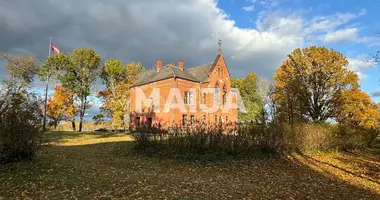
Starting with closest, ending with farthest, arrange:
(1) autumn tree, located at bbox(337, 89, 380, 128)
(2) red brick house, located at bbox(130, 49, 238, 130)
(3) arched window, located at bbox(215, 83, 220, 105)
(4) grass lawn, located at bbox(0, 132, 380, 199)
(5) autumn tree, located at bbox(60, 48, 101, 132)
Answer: (4) grass lawn, located at bbox(0, 132, 380, 199), (1) autumn tree, located at bbox(337, 89, 380, 128), (2) red brick house, located at bbox(130, 49, 238, 130), (5) autumn tree, located at bbox(60, 48, 101, 132), (3) arched window, located at bbox(215, 83, 220, 105)

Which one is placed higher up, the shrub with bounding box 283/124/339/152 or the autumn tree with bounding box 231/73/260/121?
the autumn tree with bounding box 231/73/260/121

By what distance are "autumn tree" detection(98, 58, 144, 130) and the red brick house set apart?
89.1 inches

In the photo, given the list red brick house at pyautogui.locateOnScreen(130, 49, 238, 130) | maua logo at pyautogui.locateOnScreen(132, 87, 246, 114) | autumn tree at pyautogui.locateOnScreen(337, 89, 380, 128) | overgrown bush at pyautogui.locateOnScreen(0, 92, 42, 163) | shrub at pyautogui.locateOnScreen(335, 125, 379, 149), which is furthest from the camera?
red brick house at pyautogui.locateOnScreen(130, 49, 238, 130)

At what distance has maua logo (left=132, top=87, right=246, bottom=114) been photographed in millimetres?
31594

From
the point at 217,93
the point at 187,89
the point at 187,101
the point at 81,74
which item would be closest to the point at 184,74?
the point at 187,89

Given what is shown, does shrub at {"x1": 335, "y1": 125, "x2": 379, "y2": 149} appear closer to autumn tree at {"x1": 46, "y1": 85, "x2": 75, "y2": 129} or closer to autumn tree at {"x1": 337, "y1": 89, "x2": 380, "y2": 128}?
autumn tree at {"x1": 337, "y1": 89, "x2": 380, "y2": 128}

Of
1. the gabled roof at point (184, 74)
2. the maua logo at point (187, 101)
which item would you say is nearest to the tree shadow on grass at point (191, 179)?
the maua logo at point (187, 101)

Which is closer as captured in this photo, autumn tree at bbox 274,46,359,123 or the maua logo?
autumn tree at bbox 274,46,359,123

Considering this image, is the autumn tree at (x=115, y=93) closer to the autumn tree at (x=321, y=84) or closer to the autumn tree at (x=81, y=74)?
the autumn tree at (x=81, y=74)

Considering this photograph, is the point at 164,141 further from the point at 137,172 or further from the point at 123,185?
the point at 123,185

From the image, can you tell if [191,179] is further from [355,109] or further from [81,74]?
[81,74]

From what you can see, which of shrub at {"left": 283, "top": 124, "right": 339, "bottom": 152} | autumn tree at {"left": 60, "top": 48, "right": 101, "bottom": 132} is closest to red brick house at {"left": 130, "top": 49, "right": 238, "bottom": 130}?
autumn tree at {"left": 60, "top": 48, "right": 101, "bottom": 132}

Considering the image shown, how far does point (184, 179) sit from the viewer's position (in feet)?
27.4

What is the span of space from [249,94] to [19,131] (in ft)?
152
